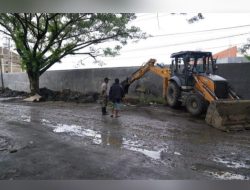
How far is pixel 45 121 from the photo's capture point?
11.0 meters

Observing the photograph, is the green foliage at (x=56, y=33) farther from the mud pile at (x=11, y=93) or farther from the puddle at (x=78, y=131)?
the puddle at (x=78, y=131)

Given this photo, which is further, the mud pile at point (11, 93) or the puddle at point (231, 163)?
the mud pile at point (11, 93)

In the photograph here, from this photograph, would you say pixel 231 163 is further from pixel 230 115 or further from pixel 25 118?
pixel 25 118

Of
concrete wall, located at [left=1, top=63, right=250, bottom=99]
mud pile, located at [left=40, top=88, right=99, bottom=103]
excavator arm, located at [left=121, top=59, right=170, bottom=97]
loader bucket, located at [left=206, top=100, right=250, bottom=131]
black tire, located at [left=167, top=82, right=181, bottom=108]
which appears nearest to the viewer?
loader bucket, located at [left=206, top=100, right=250, bottom=131]

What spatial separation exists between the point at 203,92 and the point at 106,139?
4.66 metres

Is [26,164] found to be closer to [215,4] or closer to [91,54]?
[215,4]

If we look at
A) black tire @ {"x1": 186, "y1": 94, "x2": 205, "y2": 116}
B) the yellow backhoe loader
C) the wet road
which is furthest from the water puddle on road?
black tire @ {"x1": 186, "y1": 94, "x2": 205, "y2": 116}

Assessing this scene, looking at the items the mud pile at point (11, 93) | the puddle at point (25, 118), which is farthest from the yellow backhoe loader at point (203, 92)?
the mud pile at point (11, 93)

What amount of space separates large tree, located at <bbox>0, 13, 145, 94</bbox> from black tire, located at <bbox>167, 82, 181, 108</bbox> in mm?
6438

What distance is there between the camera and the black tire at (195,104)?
1117cm


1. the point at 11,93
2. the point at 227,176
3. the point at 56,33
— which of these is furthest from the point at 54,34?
the point at 227,176

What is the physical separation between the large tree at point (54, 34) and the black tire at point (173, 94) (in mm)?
6438

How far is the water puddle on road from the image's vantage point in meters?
7.01

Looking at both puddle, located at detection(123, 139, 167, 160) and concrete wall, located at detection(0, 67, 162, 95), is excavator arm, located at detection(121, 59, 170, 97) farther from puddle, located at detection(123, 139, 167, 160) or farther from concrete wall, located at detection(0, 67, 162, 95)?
puddle, located at detection(123, 139, 167, 160)
